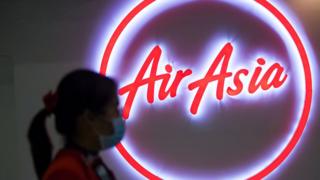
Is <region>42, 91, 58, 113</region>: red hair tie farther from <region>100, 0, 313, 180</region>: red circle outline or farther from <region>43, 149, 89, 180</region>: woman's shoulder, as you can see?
<region>100, 0, 313, 180</region>: red circle outline

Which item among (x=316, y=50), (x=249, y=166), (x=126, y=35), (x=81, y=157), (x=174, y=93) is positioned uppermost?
(x=126, y=35)

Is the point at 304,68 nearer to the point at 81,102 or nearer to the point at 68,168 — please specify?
the point at 81,102

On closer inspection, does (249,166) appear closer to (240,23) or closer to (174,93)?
(174,93)

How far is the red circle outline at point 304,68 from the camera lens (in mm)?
3186

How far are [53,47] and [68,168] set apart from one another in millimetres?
1916

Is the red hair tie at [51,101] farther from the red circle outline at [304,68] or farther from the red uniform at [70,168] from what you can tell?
the red circle outline at [304,68]

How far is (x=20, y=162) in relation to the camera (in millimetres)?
3266

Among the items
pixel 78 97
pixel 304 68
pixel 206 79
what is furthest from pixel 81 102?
pixel 304 68

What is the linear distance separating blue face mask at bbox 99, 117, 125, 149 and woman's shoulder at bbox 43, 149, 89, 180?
14cm

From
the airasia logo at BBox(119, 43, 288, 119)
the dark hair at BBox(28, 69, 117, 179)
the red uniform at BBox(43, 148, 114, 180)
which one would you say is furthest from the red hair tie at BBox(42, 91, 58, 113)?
the airasia logo at BBox(119, 43, 288, 119)

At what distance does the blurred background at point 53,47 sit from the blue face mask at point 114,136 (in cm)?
153

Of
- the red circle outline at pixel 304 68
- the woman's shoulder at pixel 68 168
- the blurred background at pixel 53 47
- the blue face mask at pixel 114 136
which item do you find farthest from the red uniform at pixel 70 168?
the blurred background at pixel 53 47

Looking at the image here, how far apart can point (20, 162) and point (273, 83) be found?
71.9 inches

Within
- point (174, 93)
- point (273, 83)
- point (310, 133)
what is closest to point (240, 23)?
point (273, 83)
